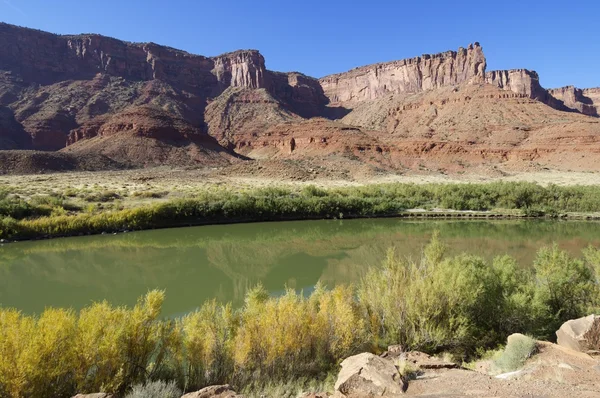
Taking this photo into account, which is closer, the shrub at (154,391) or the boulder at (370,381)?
the shrub at (154,391)

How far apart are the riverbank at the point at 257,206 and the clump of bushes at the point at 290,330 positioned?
19663 millimetres

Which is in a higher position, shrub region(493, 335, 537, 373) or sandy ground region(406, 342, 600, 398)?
sandy ground region(406, 342, 600, 398)

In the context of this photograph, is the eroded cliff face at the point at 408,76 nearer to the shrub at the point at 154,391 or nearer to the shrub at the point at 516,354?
the shrub at the point at 516,354

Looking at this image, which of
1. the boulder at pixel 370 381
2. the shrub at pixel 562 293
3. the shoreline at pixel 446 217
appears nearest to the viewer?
the boulder at pixel 370 381

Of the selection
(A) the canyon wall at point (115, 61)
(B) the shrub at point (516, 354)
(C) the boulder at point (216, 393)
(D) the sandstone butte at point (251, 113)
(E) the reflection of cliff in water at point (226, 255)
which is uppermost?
(A) the canyon wall at point (115, 61)

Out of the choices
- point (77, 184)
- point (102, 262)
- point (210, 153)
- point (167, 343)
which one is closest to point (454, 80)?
point (210, 153)

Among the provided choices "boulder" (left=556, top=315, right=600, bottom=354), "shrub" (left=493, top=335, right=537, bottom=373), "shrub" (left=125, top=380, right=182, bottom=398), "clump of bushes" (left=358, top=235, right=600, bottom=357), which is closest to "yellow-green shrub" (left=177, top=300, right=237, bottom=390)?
"shrub" (left=125, top=380, right=182, bottom=398)

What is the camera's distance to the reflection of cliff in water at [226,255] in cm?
1534

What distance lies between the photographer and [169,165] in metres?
71.2

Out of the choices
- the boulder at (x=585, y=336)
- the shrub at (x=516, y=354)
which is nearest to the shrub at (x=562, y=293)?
the boulder at (x=585, y=336)

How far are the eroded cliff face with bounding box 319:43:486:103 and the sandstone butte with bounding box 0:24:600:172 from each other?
0.41m

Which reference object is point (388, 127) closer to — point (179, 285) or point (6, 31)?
point (179, 285)

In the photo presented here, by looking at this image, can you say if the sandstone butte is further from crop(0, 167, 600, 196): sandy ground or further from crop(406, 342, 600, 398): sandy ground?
crop(406, 342, 600, 398): sandy ground

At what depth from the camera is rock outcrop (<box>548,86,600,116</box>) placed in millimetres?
135500
